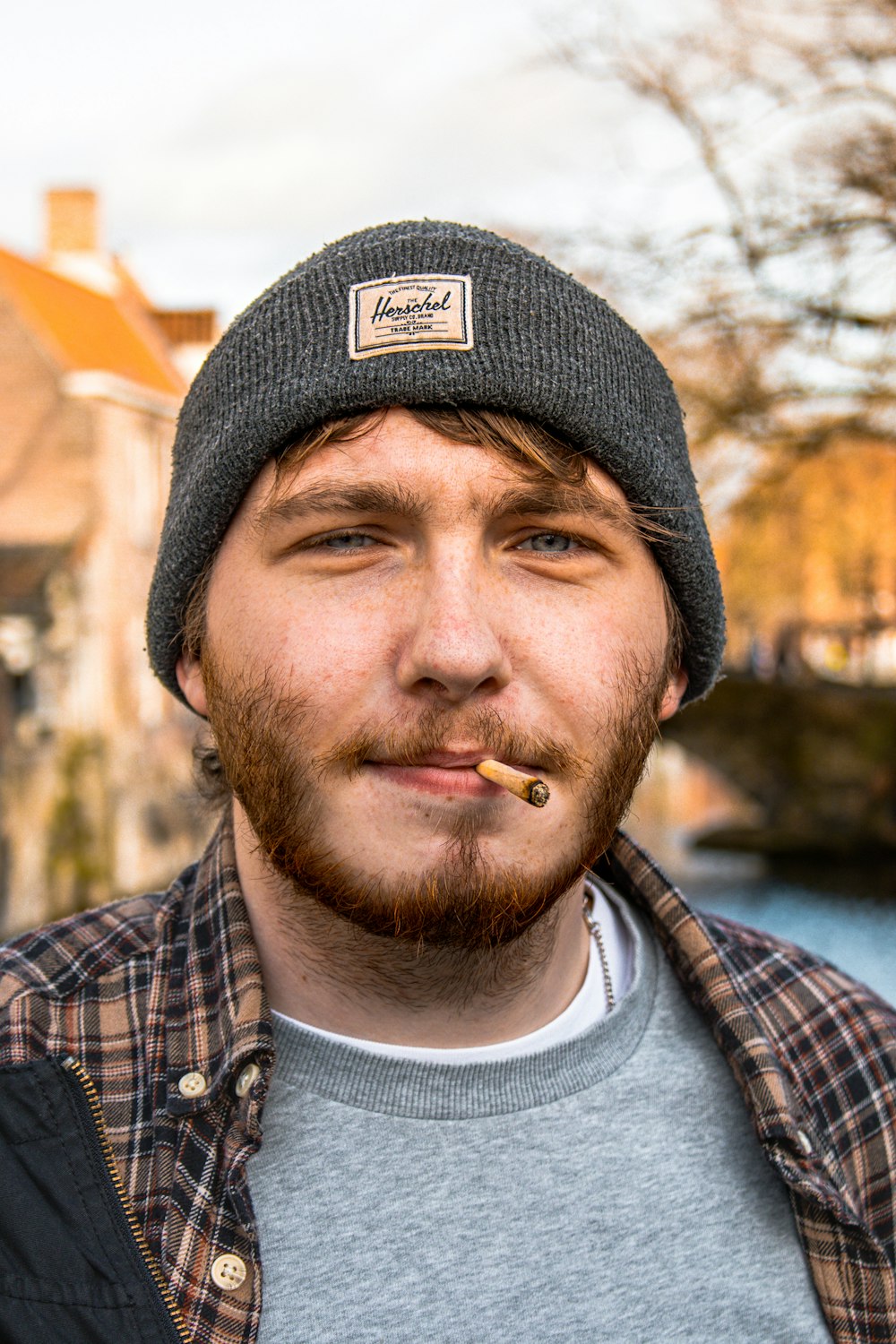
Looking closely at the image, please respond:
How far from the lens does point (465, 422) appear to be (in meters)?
1.79

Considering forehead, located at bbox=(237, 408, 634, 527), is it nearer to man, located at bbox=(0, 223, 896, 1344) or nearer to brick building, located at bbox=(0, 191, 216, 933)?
man, located at bbox=(0, 223, 896, 1344)

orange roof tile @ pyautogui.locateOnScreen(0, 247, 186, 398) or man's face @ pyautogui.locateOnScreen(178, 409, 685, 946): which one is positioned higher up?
man's face @ pyautogui.locateOnScreen(178, 409, 685, 946)

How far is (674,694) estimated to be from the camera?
89.5 inches

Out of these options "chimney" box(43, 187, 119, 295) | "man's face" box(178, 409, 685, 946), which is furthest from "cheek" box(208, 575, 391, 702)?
"chimney" box(43, 187, 119, 295)

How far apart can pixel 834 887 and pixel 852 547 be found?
14.0m

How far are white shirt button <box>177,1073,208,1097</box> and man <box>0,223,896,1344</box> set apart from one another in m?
0.01

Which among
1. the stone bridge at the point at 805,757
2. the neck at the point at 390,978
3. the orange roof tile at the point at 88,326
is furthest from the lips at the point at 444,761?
the orange roof tile at the point at 88,326

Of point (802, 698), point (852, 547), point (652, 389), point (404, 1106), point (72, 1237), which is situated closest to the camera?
point (72, 1237)

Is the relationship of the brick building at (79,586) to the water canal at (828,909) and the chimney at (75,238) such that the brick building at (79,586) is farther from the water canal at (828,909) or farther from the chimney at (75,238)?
the water canal at (828,909)

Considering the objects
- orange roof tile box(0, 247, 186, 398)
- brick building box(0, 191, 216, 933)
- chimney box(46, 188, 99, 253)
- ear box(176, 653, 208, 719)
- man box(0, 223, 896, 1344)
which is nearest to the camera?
man box(0, 223, 896, 1344)

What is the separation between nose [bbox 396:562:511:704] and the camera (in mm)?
1653

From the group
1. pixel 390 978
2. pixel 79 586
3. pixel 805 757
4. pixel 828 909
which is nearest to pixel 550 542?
pixel 390 978

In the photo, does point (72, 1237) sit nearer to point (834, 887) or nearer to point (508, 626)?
point (508, 626)

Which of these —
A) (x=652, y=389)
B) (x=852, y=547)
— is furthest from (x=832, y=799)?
(x=652, y=389)
